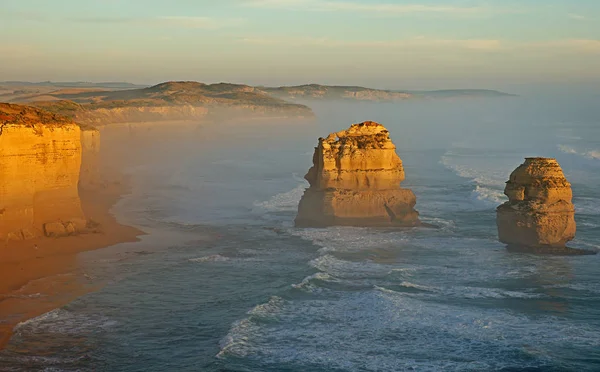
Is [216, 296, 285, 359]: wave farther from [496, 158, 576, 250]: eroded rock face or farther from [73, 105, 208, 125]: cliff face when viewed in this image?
[73, 105, 208, 125]: cliff face

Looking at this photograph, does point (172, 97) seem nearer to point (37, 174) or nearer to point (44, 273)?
point (37, 174)

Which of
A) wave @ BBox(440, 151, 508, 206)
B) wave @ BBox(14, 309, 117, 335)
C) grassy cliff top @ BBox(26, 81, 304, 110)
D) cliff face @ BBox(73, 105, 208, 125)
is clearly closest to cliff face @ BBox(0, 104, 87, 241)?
wave @ BBox(14, 309, 117, 335)

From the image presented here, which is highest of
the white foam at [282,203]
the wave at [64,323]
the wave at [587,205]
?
the wave at [587,205]

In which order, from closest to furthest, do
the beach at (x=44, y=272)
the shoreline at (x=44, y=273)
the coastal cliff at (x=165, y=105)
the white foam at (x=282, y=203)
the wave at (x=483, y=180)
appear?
the shoreline at (x=44, y=273), the beach at (x=44, y=272), the white foam at (x=282, y=203), the wave at (x=483, y=180), the coastal cliff at (x=165, y=105)

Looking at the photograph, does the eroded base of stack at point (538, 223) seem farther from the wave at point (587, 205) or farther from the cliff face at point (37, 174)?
the cliff face at point (37, 174)

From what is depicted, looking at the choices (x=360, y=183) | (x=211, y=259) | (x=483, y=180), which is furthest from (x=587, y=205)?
(x=211, y=259)

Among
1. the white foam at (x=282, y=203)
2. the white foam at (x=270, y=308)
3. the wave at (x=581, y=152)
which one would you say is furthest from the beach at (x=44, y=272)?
the wave at (x=581, y=152)

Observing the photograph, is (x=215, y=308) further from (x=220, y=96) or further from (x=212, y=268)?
(x=220, y=96)
